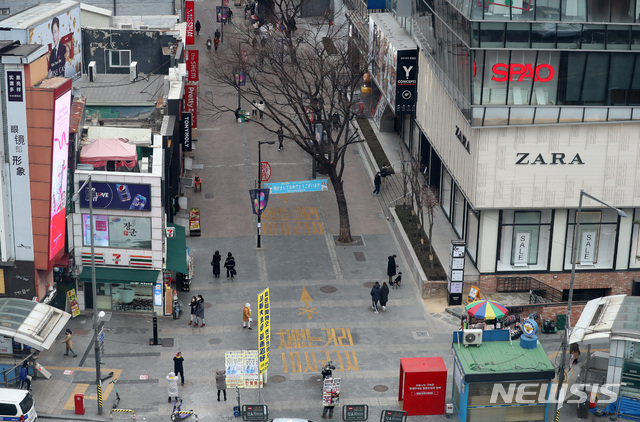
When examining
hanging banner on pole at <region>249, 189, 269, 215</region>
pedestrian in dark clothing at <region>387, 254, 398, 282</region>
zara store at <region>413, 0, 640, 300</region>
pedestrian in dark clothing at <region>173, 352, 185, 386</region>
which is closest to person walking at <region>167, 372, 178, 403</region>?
pedestrian in dark clothing at <region>173, 352, 185, 386</region>

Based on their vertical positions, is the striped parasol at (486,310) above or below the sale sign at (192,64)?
below

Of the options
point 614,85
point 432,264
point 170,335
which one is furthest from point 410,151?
point 170,335

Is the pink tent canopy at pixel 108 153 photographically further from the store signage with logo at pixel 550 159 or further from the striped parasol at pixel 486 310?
the store signage with logo at pixel 550 159

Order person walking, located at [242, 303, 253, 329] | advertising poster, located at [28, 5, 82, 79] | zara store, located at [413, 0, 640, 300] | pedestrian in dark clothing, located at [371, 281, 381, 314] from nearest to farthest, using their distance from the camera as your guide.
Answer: zara store, located at [413, 0, 640, 300] → person walking, located at [242, 303, 253, 329] → pedestrian in dark clothing, located at [371, 281, 381, 314] → advertising poster, located at [28, 5, 82, 79]

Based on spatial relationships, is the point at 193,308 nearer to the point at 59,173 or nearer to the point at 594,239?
the point at 59,173

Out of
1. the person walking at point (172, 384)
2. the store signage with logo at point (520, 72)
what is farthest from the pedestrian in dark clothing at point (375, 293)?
the person walking at point (172, 384)

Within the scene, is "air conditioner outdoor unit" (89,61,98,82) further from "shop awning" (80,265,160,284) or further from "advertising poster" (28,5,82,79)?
"shop awning" (80,265,160,284)
